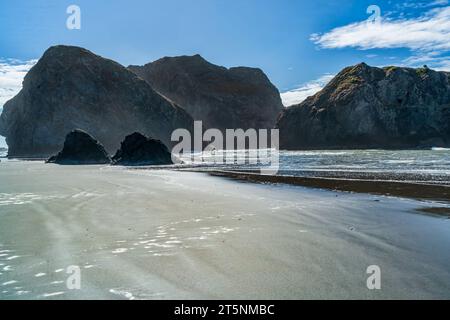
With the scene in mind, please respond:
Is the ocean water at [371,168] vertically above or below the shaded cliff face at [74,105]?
below

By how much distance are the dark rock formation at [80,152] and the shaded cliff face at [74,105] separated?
77.6 meters

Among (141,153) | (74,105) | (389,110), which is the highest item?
(74,105)

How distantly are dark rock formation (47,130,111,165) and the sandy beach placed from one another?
50.1 m

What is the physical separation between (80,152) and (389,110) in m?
105

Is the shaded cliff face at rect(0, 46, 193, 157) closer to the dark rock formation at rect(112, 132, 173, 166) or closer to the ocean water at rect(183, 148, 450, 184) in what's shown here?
the dark rock formation at rect(112, 132, 173, 166)

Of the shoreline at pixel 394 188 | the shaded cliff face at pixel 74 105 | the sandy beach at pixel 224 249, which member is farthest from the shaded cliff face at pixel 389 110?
the sandy beach at pixel 224 249

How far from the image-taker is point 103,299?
16.4 feet

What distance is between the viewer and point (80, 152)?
62.4 meters

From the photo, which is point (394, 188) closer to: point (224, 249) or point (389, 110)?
point (224, 249)

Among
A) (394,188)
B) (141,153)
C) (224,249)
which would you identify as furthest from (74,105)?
(224,249)

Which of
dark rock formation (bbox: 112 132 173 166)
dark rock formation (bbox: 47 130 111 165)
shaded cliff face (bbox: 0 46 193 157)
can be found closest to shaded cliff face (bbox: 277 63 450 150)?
shaded cliff face (bbox: 0 46 193 157)

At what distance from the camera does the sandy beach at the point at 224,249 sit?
17.4 ft

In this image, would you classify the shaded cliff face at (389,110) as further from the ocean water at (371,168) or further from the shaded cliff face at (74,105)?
the ocean water at (371,168)
